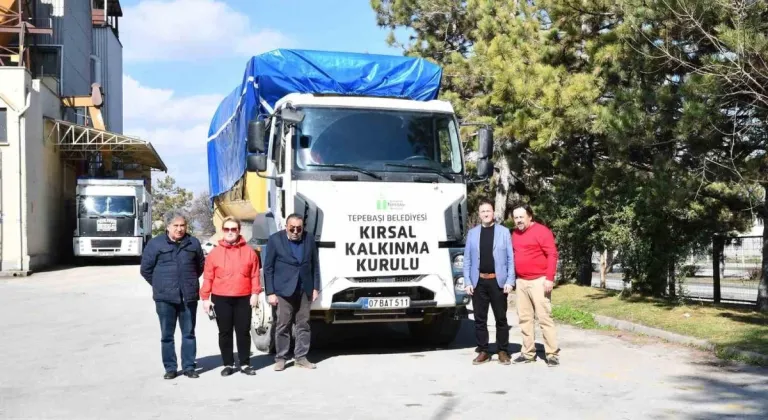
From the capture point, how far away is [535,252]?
9.13 meters

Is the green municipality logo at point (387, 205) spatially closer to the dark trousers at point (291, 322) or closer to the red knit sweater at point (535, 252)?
the dark trousers at point (291, 322)

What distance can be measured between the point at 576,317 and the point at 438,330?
143 inches

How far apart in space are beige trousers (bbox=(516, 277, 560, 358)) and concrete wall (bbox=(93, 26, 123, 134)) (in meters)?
45.7

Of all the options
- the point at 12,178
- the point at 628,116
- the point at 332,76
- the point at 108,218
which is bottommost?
the point at 108,218

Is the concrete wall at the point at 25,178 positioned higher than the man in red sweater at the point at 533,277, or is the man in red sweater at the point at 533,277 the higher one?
the concrete wall at the point at 25,178

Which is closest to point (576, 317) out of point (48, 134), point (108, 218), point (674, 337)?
point (674, 337)

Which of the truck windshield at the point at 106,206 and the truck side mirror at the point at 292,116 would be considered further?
the truck windshield at the point at 106,206

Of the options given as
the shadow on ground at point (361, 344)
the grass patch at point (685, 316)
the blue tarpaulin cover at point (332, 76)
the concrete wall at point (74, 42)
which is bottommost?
the shadow on ground at point (361, 344)

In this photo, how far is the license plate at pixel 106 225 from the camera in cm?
3194

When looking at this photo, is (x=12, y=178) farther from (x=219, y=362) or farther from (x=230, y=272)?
(x=230, y=272)

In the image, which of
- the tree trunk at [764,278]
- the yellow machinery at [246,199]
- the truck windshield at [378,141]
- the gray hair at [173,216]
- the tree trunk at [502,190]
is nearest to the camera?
the gray hair at [173,216]

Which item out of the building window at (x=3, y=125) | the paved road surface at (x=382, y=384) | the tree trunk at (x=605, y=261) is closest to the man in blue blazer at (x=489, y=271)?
the paved road surface at (x=382, y=384)

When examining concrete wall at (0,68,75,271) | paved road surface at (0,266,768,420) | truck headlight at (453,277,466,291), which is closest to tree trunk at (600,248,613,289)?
paved road surface at (0,266,768,420)

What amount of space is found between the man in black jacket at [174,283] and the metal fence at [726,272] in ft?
31.4
